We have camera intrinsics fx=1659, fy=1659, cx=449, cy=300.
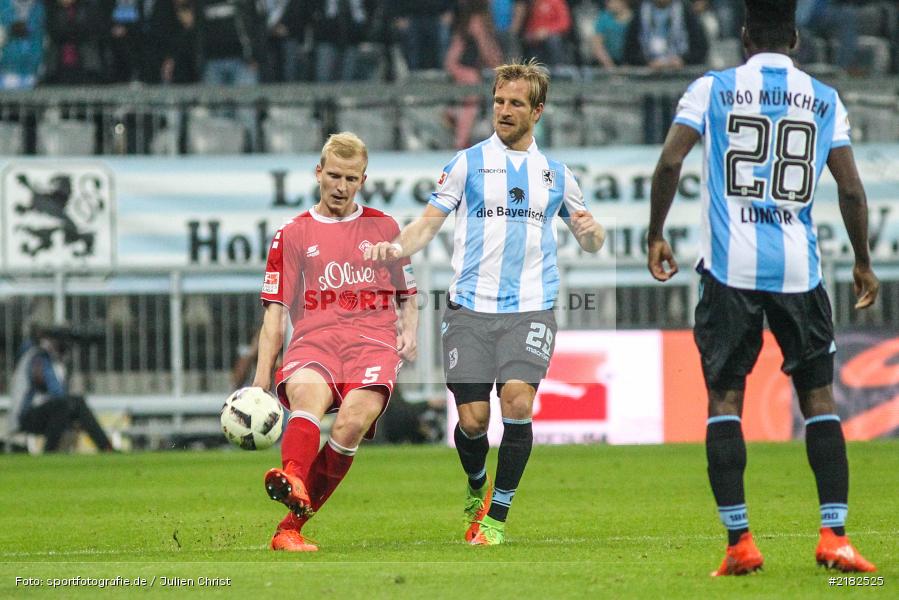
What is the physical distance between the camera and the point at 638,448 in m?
15.3

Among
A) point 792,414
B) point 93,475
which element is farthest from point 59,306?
point 792,414

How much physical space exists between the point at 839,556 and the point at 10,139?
531 inches

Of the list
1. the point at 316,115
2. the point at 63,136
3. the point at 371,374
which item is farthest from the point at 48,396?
the point at 371,374

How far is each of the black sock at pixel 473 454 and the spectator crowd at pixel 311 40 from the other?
34.9 ft

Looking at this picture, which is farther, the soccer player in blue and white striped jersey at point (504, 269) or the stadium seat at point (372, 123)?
the stadium seat at point (372, 123)

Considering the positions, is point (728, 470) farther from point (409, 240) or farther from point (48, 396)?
point (48, 396)

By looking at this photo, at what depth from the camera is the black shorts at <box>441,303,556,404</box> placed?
25.6 ft

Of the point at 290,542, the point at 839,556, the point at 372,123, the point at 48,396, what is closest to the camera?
the point at 839,556

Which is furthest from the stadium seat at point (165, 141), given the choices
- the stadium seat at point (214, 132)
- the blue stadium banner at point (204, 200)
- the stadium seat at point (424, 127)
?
the stadium seat at point (424, 127)

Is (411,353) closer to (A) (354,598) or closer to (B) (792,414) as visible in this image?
(A) (354,598)

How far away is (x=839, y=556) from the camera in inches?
235

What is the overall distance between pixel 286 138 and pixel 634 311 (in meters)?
4.12

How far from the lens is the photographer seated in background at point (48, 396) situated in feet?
53.9

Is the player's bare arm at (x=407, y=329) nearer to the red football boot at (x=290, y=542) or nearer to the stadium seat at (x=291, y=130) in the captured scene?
the red football boot at (x=290, y=542)
